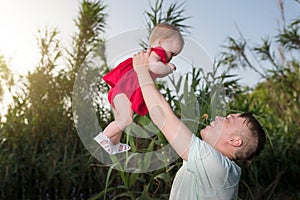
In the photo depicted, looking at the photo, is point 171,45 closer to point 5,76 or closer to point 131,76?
point 131,76

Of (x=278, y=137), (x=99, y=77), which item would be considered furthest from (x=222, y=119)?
(x=278, y=137)

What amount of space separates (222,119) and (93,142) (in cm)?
37

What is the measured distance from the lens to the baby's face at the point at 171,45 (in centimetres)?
73

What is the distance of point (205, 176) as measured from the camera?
1.01 m

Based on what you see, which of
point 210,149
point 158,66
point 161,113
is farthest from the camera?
point 210,149

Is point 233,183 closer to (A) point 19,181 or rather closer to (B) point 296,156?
(A) point 19,181

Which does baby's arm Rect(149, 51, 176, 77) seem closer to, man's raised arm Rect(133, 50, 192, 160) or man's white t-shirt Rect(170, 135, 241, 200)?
man's raised arm Rect(133, 50, 192, 160)

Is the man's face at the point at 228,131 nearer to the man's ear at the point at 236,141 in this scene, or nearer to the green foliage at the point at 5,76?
the man's ear at the point at 236,141

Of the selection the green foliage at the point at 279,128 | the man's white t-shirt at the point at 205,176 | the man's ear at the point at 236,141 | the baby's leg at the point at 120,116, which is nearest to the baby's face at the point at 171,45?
the baby's leg at the point at 120,116

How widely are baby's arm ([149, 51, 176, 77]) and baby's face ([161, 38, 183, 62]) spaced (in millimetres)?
22

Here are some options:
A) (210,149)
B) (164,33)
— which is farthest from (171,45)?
(210,149)

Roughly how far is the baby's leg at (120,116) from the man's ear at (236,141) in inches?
16.3

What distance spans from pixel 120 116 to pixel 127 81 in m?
0.06

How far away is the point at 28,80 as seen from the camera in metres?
3.10
